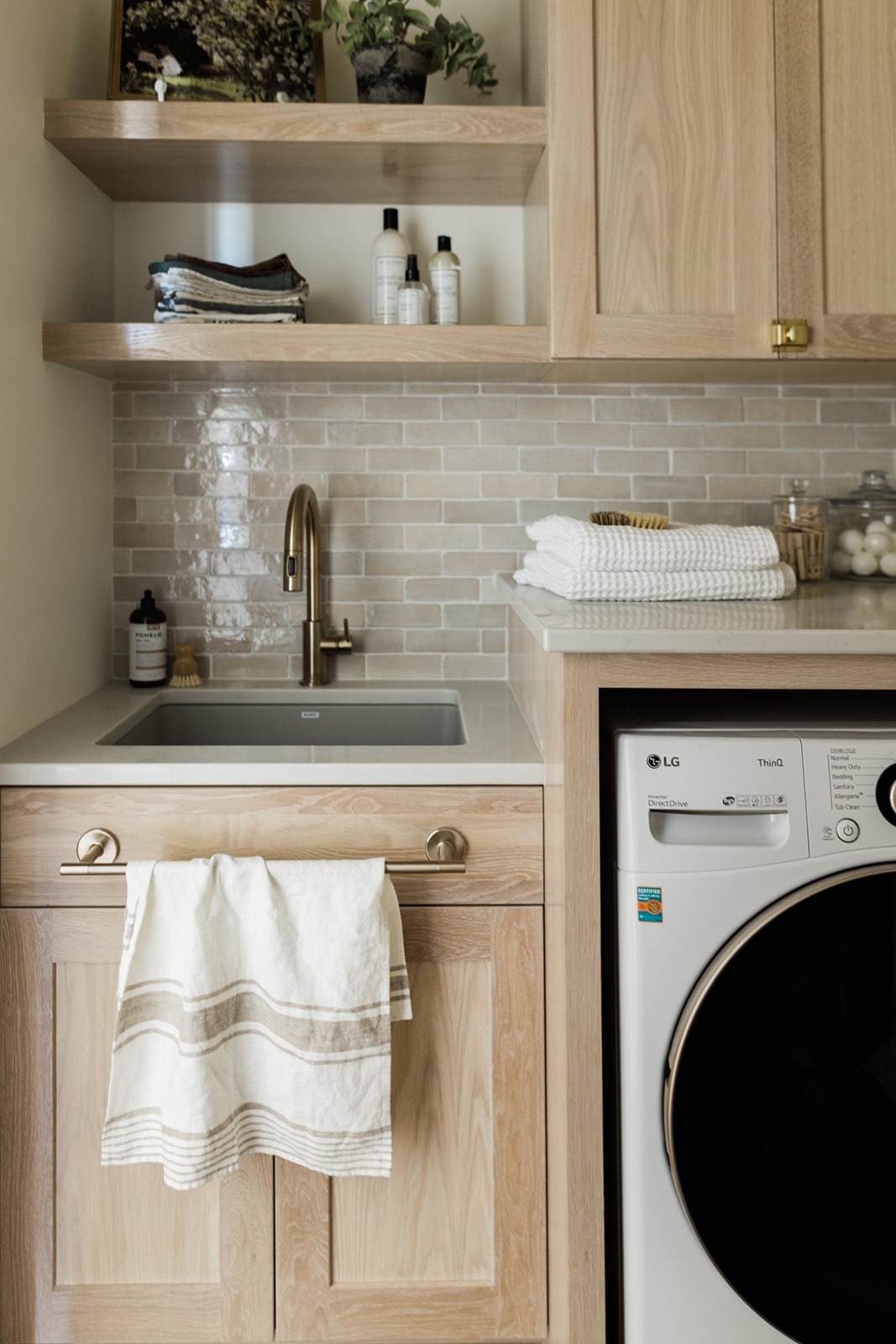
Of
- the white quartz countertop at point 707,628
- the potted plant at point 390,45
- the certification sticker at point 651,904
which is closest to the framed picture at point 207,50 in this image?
the potted plant at point 390,45

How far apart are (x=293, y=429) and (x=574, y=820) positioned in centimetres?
109

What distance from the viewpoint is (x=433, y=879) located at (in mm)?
1414

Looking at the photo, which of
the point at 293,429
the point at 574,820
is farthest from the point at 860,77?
the point at 574,820

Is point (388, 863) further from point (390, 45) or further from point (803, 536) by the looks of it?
point (390, 45)

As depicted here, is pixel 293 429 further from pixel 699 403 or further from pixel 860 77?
pixel 860 77

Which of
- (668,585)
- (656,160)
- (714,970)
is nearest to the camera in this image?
(714,970)

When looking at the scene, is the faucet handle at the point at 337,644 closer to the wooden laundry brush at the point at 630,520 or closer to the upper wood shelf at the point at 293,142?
the wooden laundry brush at the point at 630,520

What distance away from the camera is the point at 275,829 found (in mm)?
1407

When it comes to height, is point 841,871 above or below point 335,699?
below

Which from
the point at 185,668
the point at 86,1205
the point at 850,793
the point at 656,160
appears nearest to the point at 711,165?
the point at 656,160

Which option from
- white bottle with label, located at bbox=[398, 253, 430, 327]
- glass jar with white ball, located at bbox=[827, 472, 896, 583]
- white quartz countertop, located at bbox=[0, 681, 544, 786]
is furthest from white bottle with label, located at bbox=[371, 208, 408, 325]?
glass jar with white ball, located at bbox=[827, 472, 896, 583]

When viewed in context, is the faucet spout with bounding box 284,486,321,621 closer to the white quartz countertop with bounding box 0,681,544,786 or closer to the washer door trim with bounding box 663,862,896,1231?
the white quartz countertop with bounding box 0,681,544,786

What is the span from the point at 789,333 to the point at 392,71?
79 centimetres

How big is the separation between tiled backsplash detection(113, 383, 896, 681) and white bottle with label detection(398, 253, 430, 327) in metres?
0.21
